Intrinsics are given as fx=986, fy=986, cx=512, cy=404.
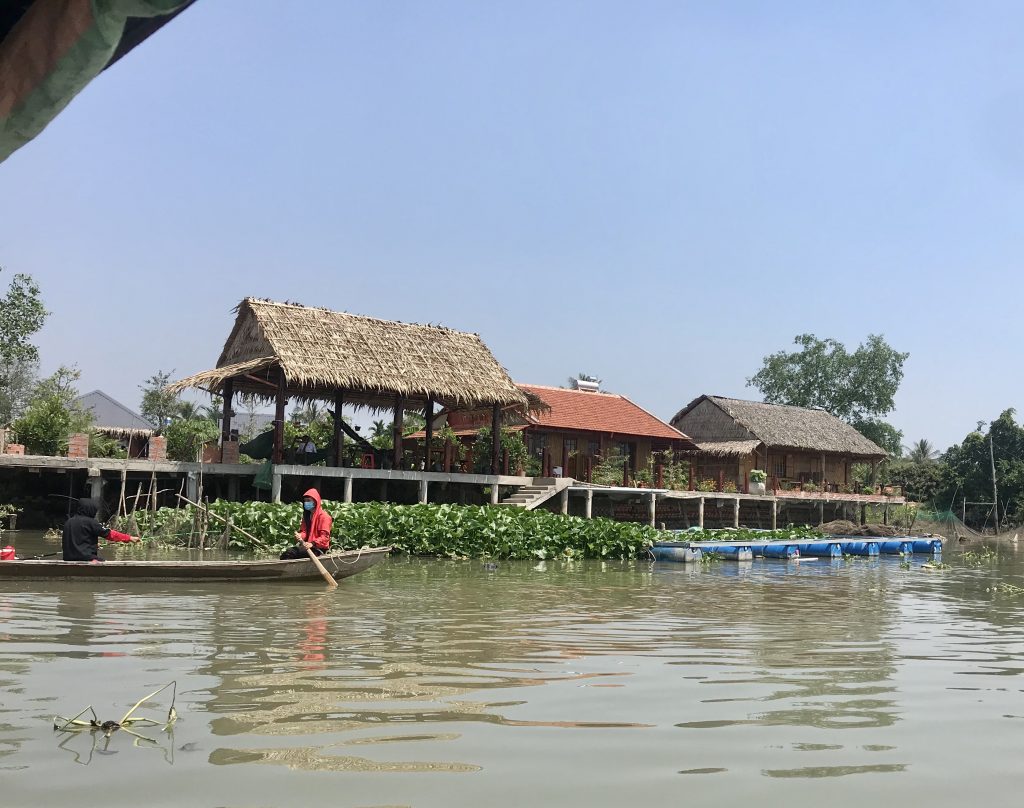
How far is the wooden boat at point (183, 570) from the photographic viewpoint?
1127 cm

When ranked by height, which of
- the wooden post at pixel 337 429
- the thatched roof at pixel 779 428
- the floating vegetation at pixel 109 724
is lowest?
the floating vegetation at pixel 109 724

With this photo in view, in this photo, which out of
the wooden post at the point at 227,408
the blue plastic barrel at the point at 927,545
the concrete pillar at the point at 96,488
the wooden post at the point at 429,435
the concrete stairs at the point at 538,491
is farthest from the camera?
the blue plastic barrel at the point at 927,545

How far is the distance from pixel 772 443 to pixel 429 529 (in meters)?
21.0

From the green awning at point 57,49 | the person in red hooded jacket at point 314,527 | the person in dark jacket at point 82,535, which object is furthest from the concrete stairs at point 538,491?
the green awning at point 57,49

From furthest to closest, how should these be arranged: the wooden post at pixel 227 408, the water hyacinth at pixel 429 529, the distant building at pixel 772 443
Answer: the distant building at pixel 772 443
the wooden post at pixel 227 408
the water hyacinth at pixel 429 529

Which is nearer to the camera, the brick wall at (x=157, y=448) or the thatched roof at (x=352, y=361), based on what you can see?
the brick wall at (x=157, y=448)

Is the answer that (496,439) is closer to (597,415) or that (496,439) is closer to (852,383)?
(597,415)

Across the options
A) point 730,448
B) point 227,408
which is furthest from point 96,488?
point 730,448

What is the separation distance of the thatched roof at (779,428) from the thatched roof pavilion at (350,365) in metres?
15.6

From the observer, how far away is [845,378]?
182ft

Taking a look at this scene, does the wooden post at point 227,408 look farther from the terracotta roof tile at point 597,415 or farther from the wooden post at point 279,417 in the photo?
the terracotta roof tile at point 597,415

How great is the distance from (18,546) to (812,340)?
46.1 metres

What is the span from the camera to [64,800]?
3863 millimetres

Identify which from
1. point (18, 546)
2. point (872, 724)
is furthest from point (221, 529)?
point (872, 724)
